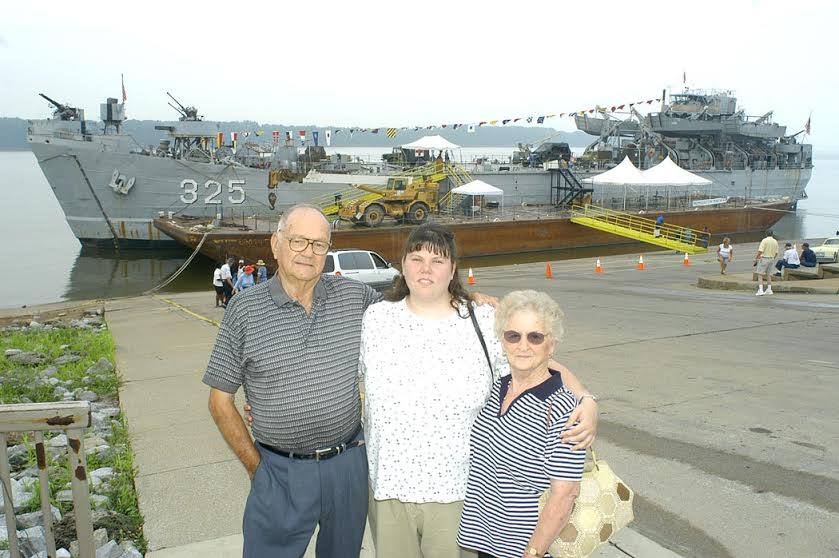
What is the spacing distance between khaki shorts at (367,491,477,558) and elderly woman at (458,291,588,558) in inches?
4.6

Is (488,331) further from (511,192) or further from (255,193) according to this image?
(511,192)

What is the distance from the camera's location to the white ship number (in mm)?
33844

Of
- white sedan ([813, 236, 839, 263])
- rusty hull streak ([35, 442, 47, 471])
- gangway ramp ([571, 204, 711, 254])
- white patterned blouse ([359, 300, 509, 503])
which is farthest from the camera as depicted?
gangway ramp ([571, 204, 711, 254])

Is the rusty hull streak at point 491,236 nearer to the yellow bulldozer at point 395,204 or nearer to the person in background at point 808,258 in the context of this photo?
the yellow bulldozer at point 395,204

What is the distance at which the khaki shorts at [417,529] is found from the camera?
9.16 ft

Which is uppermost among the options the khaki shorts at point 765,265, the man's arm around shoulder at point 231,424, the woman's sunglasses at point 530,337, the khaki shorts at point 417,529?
the woman's sunglasses at point 530,337

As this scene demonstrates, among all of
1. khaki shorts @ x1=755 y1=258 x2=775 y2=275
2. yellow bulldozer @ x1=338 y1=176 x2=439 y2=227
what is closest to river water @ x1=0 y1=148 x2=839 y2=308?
yellow bulldozer @ x1=338 y1=176 x2=439 y2=227

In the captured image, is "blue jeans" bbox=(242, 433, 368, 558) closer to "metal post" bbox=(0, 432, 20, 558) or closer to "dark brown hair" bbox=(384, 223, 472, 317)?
"dark brown hair" bbox=(384, 223, 472, 317)

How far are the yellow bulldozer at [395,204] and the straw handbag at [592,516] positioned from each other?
2771cm

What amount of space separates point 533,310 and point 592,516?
797 mm

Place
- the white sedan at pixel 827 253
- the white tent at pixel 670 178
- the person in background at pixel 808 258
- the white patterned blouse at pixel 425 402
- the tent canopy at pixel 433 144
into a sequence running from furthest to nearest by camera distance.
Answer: the tent canopy at pixel 433 144 → the white tent at pixel 670 178 → the white sedan at pixel 827 253 → the person in background at pixel 808 258 → the white patterned blouse at pixel 425 402

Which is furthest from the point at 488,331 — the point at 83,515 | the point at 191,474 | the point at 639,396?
the point at 639,396

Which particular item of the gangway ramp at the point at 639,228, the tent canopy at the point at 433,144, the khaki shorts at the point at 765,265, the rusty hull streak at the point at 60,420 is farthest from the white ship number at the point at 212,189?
the rusty hull streak at the point at 60,420

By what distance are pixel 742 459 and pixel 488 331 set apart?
10.5ft
